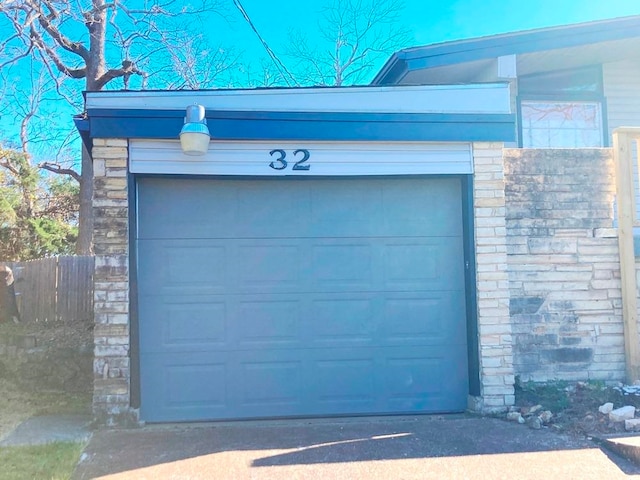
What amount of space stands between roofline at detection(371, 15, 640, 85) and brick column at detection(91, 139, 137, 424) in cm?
421

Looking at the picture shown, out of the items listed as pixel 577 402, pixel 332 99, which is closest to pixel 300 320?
pixel 332 99

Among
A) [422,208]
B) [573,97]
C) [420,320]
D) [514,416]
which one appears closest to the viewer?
[514,416]

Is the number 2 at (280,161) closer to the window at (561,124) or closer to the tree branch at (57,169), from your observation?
the window at (561,124)

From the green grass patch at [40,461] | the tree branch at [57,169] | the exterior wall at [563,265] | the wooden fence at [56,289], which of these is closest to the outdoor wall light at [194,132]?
the green grass patch at [40,461]

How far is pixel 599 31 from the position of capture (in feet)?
27.1

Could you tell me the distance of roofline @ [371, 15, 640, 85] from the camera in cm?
801

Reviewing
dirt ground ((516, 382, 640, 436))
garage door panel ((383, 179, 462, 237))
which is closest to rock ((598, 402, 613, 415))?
dirt ground ((516, 382, 640, 436))

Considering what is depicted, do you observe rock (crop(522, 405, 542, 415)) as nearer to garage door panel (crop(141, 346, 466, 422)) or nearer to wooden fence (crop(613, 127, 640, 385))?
garage door panel (crop(141, 346, 466, 422))

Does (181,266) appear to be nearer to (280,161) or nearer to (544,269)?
(280,161)

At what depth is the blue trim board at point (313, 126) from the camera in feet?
18.4

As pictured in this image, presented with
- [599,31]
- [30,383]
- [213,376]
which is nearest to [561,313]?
[213,376]

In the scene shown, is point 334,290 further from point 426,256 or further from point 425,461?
point 425,461

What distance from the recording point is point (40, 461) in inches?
184

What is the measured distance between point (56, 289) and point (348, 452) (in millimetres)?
5838
